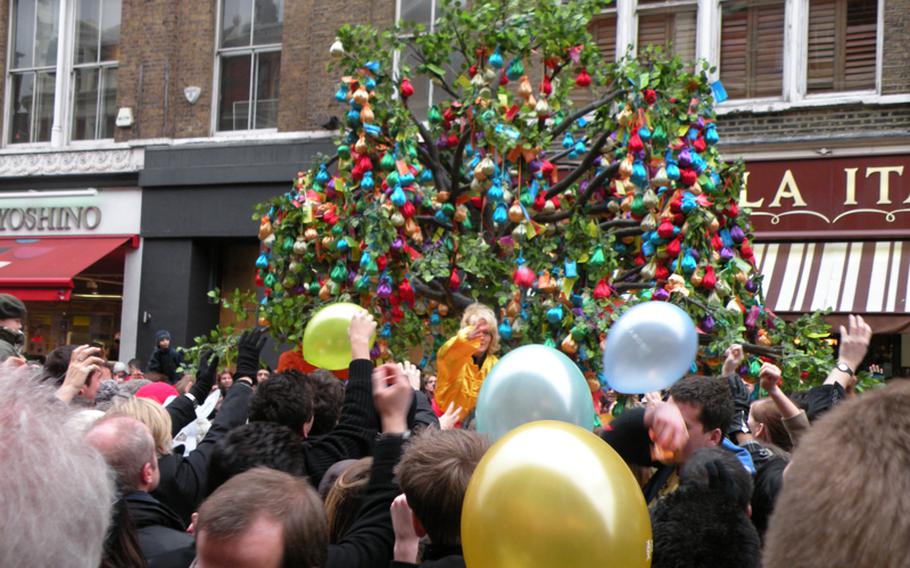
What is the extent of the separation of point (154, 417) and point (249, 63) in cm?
1150

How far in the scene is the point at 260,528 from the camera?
2047mm

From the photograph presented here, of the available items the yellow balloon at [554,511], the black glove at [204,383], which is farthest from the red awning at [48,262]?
the yellow balloon at [554,511]

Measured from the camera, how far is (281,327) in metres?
6.45

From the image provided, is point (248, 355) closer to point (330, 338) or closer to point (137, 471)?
point (330, 338)

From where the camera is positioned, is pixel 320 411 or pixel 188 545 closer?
pixel 188 545

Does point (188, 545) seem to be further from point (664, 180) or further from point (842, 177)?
point (842, 177)

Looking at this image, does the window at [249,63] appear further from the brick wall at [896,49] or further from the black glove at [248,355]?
the black glove at [248,355]

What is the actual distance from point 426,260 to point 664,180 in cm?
144

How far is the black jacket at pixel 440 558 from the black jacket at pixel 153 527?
2.08 feet

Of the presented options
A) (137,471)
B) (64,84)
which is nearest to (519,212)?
(137,471)

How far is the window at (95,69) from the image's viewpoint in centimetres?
1510

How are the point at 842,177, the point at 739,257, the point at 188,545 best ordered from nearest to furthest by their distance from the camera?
the point at 188,545 < the point at 739,257 < the point at 842,177

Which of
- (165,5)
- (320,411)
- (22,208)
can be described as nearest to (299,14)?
(165,5)

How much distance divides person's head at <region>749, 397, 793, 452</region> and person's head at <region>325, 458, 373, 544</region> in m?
1.82
